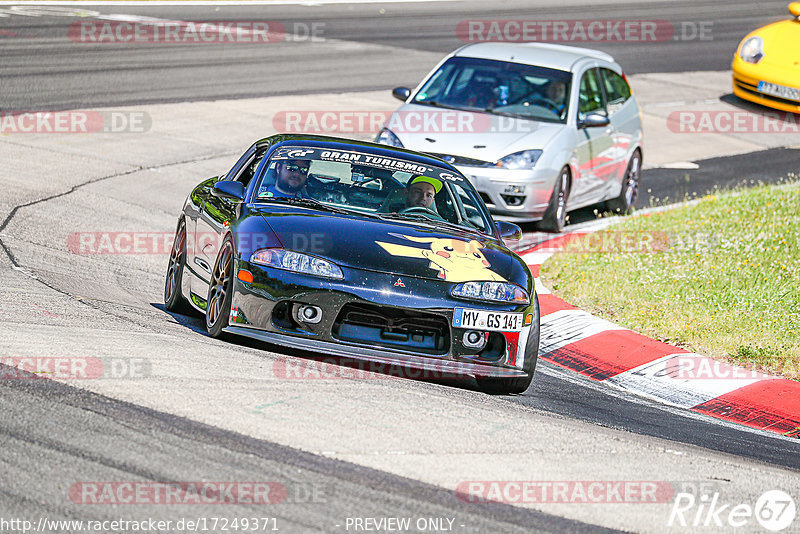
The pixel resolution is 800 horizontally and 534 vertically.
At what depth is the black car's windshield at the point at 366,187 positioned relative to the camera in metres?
7.58

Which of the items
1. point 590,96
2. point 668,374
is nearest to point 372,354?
point 668,374

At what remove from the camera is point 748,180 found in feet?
53.0

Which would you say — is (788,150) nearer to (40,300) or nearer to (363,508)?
(40,300)

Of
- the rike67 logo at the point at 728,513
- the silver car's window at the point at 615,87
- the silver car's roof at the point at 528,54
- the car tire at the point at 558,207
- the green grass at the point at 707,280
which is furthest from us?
the silver car's window at the point at 615,87

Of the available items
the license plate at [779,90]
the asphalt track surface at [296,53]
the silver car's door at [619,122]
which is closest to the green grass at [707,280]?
the silver car's door at [619,122]

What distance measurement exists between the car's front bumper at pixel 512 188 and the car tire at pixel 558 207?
0.21 meters

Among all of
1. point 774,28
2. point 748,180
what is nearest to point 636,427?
point 748,180

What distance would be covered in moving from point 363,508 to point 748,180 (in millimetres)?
12835

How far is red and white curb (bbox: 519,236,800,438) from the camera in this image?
7.45m

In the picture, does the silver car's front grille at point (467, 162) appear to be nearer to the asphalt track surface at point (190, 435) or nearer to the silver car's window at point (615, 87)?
A: the silver car's window at point (615, 87)

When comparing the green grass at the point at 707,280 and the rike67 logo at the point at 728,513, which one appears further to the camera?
the green grass at the point at 707,280

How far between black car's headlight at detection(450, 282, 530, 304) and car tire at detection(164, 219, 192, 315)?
7.43 feet

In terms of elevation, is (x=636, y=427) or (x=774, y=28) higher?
(x=774, y=28)

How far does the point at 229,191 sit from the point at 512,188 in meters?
4.79
